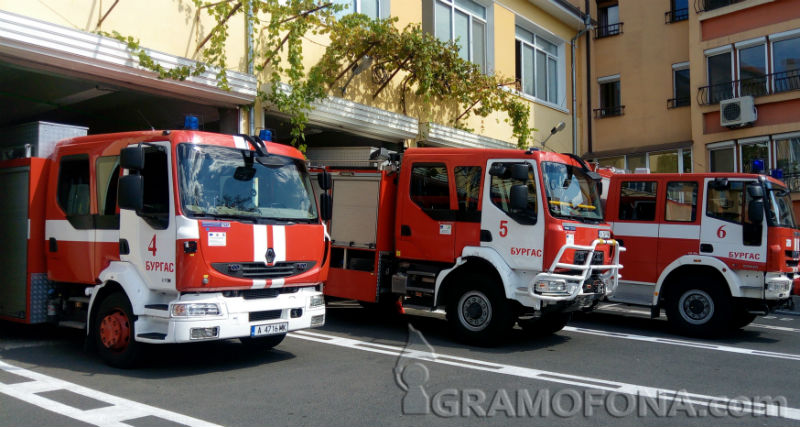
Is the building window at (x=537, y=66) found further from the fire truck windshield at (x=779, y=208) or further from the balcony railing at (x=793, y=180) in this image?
the fire truck windshield at (x=779, y=208)

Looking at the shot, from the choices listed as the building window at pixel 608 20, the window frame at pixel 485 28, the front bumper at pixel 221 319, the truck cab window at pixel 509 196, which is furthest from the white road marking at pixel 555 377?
the building window at pixel 608 20

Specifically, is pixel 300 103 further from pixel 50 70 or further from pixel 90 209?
pixel 90 209

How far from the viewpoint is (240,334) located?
7008mm

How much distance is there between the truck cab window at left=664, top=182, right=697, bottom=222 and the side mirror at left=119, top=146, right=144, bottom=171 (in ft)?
25.9

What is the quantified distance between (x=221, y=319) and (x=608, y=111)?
17.6 metres

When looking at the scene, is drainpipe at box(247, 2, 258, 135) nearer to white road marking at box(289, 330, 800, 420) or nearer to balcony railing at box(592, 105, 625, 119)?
white road marking at box(289, 330, 800, 420)

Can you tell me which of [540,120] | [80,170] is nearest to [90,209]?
[80,170]

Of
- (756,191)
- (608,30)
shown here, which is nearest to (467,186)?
(756,191)

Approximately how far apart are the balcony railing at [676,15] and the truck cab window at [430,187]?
13.8 meters

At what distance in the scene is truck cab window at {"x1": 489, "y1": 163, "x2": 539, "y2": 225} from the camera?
874cm

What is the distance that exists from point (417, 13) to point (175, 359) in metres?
10.6

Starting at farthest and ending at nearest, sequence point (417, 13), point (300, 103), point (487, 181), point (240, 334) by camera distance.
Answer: point (417, 13) < point (300, 103) < point (487, 181) < point (240, 334)

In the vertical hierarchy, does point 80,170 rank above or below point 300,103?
below

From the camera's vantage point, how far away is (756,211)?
9.91 meters
